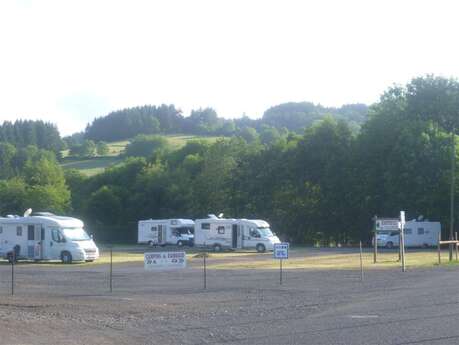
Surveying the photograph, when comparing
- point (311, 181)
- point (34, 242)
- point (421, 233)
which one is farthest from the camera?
point (311, 181)

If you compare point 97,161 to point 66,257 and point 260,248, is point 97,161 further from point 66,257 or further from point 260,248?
point 66,257

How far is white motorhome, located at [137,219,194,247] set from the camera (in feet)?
224

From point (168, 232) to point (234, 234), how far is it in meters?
11.6

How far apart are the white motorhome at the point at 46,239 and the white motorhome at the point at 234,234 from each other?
16059 mm

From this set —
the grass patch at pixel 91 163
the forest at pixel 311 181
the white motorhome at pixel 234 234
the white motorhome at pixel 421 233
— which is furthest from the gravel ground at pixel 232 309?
the grass patch at pixel 91 163

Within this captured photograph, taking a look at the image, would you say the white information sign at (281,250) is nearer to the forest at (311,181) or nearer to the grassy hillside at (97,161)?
the forest at (311,181)

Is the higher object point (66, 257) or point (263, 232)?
point (263, 232)

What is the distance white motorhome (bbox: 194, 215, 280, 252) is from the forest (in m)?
15.4

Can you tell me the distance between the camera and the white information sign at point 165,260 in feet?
82.6

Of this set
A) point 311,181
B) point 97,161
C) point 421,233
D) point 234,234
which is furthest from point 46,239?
point 97,161

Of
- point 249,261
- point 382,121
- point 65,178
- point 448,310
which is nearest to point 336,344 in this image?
point 448,310

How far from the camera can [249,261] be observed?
4522cm

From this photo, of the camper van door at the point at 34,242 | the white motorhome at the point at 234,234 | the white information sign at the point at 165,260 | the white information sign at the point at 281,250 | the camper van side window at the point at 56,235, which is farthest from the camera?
the white motorhome at the point at 234,234

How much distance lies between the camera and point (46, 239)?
1703 inches
